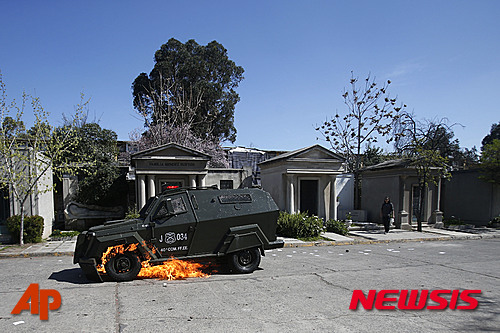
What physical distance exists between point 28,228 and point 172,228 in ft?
26.8

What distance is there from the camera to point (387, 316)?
5395 millimetres

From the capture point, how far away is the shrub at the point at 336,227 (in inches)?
634

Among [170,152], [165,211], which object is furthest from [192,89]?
[165,211]

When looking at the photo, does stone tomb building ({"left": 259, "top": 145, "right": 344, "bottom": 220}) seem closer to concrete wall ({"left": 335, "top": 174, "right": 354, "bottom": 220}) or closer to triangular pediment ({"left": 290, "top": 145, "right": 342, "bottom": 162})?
triangular pediment ({"left": 290, "top": 145, "right": 342, "bottom": 162})

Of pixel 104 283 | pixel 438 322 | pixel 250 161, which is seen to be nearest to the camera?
pixel 438 322

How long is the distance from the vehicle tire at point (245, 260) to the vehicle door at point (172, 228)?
3.68 ft

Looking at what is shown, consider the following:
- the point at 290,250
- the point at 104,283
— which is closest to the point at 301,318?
the point at 104,283

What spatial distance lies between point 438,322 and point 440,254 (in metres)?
7.26

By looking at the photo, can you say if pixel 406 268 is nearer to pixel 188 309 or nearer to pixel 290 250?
pixel 290 250

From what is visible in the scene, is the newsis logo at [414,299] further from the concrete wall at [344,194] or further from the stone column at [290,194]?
the concrete wall at [344,194]

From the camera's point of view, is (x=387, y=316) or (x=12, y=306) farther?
(x=12, y=306)

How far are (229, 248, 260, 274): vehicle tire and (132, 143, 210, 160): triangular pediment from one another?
321 inches

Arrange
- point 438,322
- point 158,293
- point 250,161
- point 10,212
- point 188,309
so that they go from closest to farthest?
1. point 438,322
2. point 188,309
3. point 158,293
4. point 10,212
5. point 250,161

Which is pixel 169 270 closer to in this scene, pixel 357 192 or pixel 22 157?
pixel 22 157
